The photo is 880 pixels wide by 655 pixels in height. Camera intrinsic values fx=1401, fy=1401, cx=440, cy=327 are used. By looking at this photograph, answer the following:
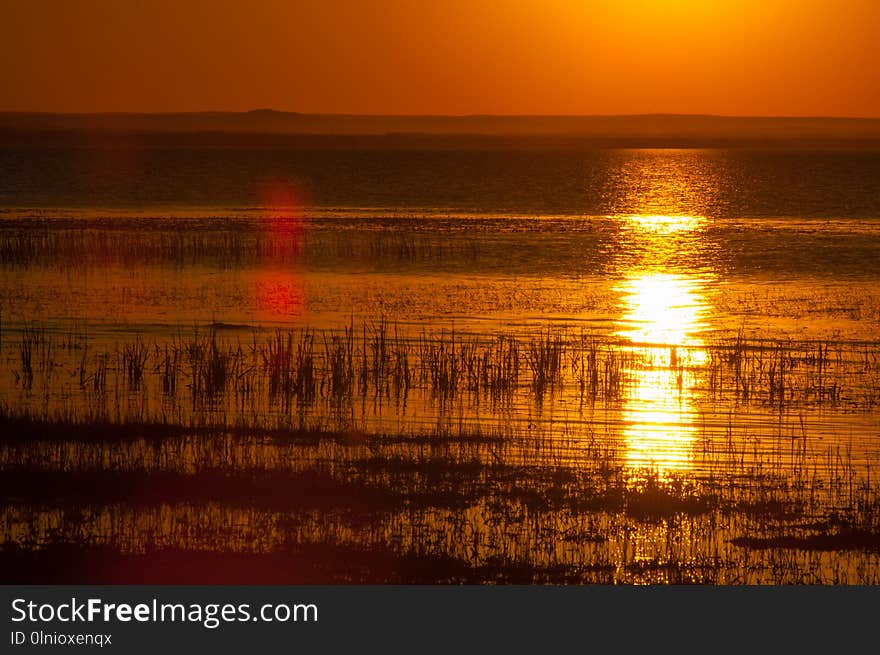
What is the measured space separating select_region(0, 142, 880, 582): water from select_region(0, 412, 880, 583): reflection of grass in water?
0.09 m

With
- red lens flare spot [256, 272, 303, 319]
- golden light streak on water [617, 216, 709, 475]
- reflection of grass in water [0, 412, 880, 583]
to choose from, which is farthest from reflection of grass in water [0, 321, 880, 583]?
red lens flare spot [256, 272, 303, 319]

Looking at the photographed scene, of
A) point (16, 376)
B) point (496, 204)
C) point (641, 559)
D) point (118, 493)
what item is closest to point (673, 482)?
point (641, 559)

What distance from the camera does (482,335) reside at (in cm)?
2594

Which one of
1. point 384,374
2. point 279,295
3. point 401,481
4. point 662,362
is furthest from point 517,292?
point 401,481

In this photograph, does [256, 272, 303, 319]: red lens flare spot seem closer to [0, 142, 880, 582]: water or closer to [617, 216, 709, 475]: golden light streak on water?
[0, 142, 880, 582]: water

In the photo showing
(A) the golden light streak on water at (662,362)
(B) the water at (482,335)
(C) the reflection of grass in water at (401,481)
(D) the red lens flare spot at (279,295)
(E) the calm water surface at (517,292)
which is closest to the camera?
(C) the reflection of grass in water at (401,481)

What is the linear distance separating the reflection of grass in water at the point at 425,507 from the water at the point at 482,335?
9 centimetres

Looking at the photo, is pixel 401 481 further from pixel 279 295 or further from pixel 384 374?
pixel 279 295

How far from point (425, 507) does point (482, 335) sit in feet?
40.0

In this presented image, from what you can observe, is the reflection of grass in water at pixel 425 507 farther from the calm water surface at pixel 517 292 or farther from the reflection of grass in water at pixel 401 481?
the calm water surface at pixel 517 292

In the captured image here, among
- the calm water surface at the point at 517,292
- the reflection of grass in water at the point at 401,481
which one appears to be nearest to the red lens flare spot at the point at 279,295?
the calm water surface at the point at 517,292

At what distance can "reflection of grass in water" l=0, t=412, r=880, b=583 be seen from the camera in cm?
1227

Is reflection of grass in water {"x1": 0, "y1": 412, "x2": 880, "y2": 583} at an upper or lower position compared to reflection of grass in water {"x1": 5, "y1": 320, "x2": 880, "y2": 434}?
lower

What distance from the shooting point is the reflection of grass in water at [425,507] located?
12266 millimetres
